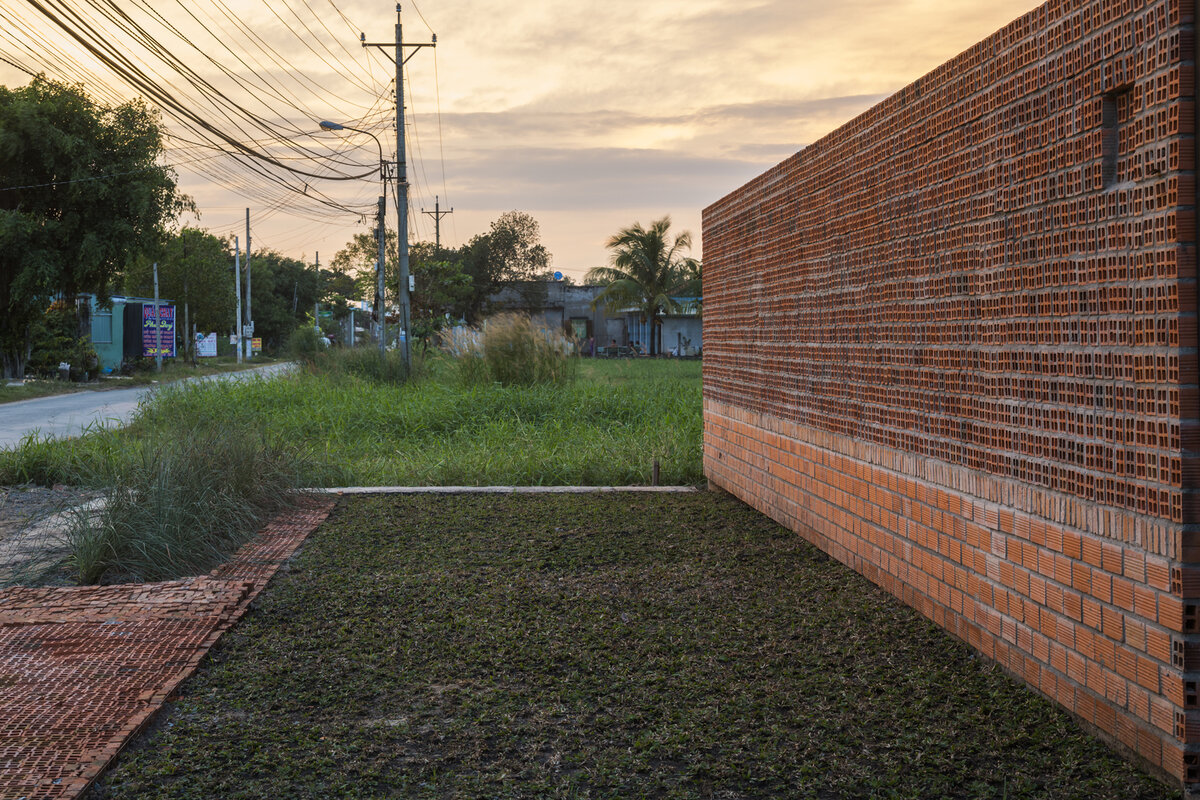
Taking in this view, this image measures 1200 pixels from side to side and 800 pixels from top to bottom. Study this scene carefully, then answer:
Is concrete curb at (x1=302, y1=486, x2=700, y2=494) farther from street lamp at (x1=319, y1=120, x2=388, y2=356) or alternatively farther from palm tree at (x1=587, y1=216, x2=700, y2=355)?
palm tree at (x1=587, y1=216, x2=700, y2=355)

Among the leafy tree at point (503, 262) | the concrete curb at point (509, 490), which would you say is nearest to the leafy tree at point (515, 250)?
the leafy tree at point (503, 262)

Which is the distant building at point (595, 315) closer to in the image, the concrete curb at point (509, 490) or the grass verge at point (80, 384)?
the grass verge at point (80, 384)

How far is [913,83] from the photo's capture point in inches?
184

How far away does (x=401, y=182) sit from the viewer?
24.9 metres

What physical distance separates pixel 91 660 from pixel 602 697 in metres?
2.16

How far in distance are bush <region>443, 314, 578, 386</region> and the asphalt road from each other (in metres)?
5.51

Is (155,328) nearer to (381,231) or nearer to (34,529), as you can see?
(381,231)

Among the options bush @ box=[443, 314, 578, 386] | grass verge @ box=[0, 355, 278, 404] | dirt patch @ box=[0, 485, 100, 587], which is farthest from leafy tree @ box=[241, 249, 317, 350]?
dirt patch @ box=[0, 485, 100, 587]

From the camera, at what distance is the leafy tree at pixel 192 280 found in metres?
49.0

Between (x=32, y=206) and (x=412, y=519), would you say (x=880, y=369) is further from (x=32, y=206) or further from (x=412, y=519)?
(x=32, y=206)

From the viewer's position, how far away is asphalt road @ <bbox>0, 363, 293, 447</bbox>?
15.6 metres

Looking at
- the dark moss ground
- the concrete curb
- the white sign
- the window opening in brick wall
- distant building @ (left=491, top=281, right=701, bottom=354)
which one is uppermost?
distant building @ (left=491, top=281, right=701, bottom=354)

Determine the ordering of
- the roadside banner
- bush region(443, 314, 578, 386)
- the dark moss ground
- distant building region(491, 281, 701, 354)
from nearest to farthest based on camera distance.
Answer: the dark moss ground
bush region(443, 314, 578, 386)
the roadside banner
distant building region(491, 281, 701, 354)

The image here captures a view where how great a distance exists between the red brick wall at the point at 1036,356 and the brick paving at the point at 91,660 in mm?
3182
